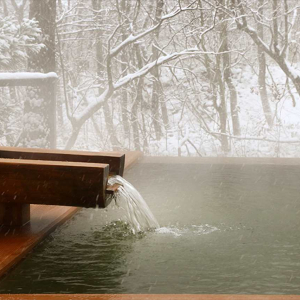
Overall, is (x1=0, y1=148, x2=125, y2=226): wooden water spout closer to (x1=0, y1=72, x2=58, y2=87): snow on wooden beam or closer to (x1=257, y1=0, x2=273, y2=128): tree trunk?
(x1=0, y1=72, x2=58, y2=87): snow on wooden beam

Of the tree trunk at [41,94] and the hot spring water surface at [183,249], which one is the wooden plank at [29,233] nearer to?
the hot spring water surface at [183,249]

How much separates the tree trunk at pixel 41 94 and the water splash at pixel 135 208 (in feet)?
16.5

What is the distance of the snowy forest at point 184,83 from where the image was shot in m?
8.67

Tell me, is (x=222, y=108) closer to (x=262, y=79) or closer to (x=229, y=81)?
(x=229, y=81)

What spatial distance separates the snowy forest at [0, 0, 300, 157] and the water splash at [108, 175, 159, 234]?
5.54 metres

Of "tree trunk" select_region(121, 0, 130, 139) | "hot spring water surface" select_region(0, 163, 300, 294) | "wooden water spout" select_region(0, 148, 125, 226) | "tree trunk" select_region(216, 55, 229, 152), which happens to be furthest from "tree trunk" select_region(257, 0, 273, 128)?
"wooden water spout" select_region(0, 148, 125, 226)

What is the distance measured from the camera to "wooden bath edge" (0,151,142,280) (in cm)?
204

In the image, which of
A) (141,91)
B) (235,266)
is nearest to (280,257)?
(235,266)

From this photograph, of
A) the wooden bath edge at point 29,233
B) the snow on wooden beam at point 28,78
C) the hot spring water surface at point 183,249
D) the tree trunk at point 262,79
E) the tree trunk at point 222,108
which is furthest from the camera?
the tree trunk at point 262,79

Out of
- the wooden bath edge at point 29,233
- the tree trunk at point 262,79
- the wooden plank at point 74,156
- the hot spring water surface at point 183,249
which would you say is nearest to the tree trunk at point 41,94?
the tree trunk at point 262,79

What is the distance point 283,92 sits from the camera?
899 cm

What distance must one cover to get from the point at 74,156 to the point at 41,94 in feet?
15.7

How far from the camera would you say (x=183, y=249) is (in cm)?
233

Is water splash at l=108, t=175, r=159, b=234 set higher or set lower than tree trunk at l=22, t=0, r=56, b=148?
lower
